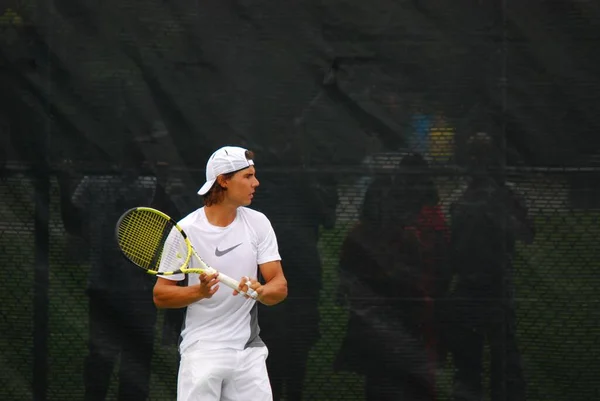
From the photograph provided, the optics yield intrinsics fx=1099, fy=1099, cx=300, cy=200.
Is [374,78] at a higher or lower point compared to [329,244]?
higher

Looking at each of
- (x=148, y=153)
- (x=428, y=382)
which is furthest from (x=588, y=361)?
(x=148, y=153)

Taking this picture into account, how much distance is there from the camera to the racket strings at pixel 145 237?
434 cm

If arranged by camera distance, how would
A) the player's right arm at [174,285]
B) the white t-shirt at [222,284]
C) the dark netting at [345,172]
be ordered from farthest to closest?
1. the dark netting at [345,172]
2. the white t-shirt at [222,284]
3. the player's right arm at [174,285]

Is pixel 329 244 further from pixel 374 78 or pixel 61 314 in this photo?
pixel 61 314

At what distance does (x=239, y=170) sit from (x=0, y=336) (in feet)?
5.33

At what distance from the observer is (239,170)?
170 inches

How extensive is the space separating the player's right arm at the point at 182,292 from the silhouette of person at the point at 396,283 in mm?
1073

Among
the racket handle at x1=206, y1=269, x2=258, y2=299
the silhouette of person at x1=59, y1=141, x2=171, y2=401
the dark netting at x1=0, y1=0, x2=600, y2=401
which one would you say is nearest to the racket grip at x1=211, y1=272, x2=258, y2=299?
the racket handle at x1=206, y1=269, x2=258, y2=299

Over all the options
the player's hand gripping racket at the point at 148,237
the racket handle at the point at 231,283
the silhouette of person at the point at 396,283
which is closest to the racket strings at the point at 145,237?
the player's hand gripping racket at the point at 148,237

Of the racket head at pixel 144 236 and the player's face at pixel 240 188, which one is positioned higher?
the player's face at pixel 240 188

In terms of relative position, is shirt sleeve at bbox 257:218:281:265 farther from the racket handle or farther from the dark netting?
the dark netting

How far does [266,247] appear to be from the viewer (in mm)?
4395

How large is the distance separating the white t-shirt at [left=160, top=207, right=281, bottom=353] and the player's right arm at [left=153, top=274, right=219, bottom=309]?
44 mm

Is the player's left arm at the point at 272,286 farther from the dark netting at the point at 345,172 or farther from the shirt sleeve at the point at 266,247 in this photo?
the dark netting at the point at 345,172
